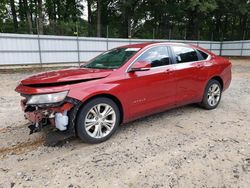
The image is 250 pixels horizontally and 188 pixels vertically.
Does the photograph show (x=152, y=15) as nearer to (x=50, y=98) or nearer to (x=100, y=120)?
(x=100, y=120)

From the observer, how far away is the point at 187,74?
4344mm

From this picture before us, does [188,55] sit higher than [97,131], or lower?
higher

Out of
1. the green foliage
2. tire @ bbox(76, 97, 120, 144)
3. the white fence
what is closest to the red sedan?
tire @ bbox(76, 97, 120, 144)

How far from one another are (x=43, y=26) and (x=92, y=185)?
584 inches

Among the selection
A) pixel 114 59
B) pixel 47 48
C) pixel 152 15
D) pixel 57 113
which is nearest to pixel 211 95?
pixel 114 59

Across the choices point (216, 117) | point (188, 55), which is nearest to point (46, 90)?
point (188, 55)

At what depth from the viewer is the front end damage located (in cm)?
299

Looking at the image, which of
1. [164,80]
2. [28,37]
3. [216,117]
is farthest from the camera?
[28,37]

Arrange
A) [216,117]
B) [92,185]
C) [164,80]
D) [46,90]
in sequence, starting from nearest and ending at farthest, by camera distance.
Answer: [92,185], [46,90], [164,80], [216,117]

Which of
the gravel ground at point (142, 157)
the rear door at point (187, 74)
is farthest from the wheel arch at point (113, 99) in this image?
the rear door at point (187, 74)

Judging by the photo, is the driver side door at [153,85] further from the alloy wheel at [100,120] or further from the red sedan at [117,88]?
the alloy wheel at [100,120]

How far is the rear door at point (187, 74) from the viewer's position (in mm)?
4254

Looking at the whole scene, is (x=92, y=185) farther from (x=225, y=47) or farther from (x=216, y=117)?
(x=225, y=47)

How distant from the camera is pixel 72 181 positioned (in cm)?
249
